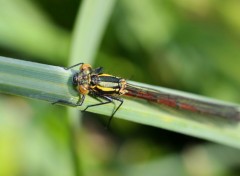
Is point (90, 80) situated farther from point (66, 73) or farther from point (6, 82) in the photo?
point (6, 82)

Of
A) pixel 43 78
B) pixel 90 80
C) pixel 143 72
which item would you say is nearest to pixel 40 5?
pixel 143 72

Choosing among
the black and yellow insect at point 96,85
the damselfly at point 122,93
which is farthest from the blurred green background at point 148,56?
the black and yellow insect at point 96,85

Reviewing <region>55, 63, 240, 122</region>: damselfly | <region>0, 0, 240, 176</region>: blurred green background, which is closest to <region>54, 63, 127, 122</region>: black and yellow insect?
<region>55, 63, 240, 122</region>: damselfly

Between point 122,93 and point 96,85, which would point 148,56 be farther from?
point 96,85

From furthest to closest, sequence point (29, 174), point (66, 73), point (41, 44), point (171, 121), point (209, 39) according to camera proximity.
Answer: point (209, 39) < point (41, 44) < point (29, 174) < point (171, 121) < point (66, 73)

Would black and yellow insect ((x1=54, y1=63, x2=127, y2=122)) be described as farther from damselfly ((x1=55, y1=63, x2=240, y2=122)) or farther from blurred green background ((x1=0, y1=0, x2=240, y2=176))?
blurred green background ((x1=0, y1=0, x2=240, y2=176))

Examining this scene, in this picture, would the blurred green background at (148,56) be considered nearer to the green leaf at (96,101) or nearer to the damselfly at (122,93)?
the damselfly at (122,93)

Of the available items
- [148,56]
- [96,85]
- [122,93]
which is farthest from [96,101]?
[148,56]
